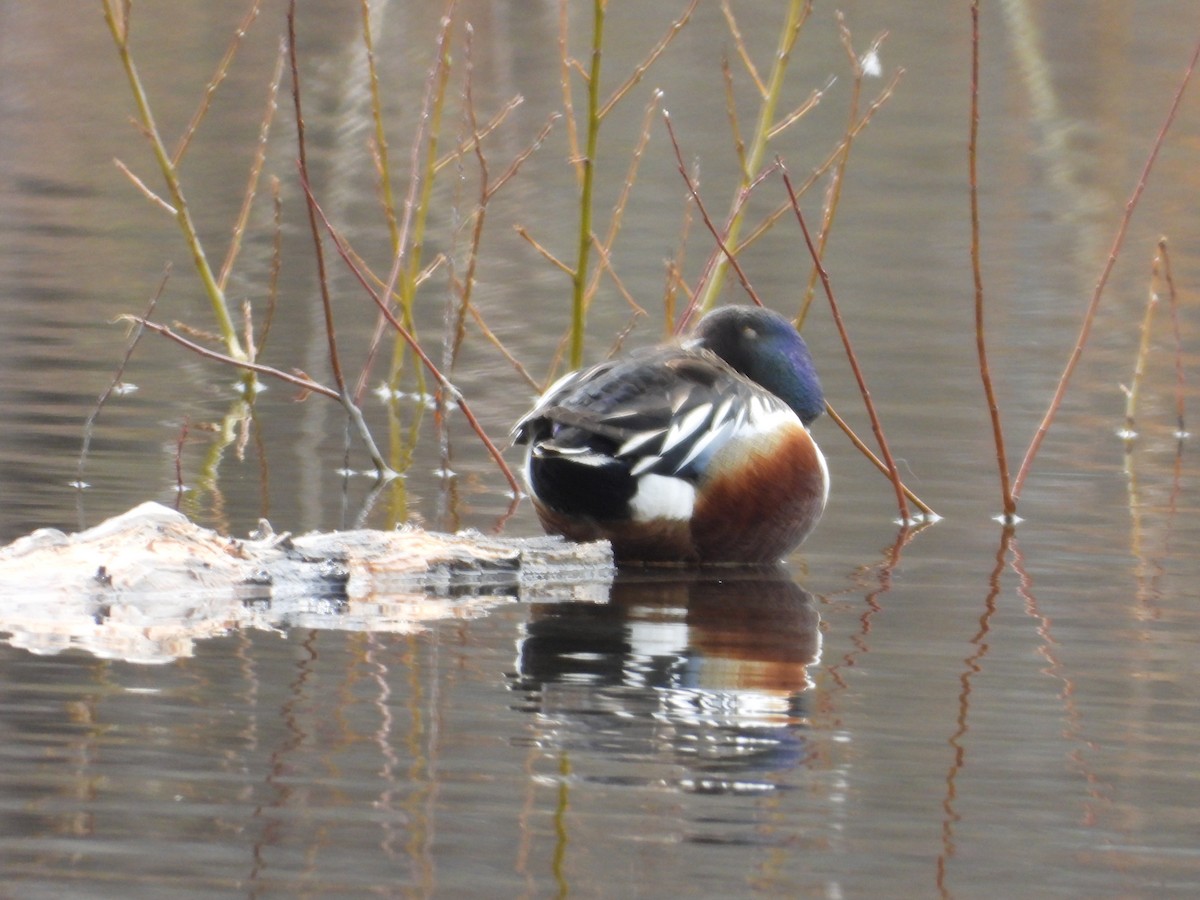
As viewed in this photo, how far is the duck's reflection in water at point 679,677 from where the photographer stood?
4633 millimetres

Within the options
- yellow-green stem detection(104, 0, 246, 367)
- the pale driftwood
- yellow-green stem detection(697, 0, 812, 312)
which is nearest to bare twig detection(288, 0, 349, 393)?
the pale driftwood

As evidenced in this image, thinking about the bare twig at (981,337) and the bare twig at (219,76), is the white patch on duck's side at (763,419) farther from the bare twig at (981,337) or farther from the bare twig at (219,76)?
the bare twig at (219,76)

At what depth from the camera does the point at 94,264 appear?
1291 cm

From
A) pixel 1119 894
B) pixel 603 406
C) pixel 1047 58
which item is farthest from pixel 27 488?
pixel 1047 58

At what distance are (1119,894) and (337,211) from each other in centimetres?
1233

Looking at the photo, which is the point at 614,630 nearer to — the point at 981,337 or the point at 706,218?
the point at 706,218

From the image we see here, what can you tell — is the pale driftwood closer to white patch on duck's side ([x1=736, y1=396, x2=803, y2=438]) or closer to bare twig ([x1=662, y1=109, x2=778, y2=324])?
white patch on duck's side ([x1=736, y1=396, x2=803, y2=438])

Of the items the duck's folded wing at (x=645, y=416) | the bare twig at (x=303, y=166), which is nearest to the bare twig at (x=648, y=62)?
the bare twig at (x=303, y=166)

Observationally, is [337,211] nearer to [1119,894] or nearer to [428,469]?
[428,469]

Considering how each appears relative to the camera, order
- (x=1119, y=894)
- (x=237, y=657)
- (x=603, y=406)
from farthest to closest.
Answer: (x=603, y=406) < (x=237, y=657) < (x=1119, y=894)

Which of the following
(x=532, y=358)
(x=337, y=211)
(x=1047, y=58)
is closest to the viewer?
(x=532, y=358)

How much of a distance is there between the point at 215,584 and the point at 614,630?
110cm

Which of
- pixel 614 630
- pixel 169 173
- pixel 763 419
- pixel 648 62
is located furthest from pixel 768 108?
pixel 614 630

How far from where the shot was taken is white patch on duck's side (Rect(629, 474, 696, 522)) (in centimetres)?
643
